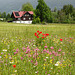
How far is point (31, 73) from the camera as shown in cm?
292

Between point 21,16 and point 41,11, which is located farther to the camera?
point 21,16

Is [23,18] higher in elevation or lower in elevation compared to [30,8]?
lower

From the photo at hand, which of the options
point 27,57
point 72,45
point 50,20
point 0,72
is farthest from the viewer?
point 50,20

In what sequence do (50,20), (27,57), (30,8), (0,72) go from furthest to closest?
(30,8), (50,20), (27,57), (0,72)

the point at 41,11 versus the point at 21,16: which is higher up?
the point at 41,11

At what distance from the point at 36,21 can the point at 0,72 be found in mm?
43617

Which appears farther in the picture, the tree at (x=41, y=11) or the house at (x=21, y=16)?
the house at (x=21, y=16)

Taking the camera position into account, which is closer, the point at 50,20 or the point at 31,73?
the point at 31,73

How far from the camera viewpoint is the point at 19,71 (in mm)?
2992

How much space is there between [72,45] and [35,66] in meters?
2.94

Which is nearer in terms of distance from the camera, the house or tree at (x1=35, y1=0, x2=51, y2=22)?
tree at (x1=35, y1=0, x2=51, y2=22)

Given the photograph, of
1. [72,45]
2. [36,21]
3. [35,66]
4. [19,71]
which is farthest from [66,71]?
[36,21]

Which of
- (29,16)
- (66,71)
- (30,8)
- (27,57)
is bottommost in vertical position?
(66,71)

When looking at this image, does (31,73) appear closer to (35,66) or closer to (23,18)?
(35,66)
